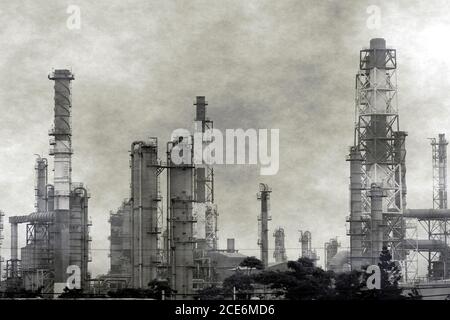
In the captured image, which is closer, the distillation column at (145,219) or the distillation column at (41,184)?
the distillation column at (145,219)

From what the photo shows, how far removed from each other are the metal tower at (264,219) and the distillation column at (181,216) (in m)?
18.4

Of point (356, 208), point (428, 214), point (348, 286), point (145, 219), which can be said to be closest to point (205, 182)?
point (356, 208)

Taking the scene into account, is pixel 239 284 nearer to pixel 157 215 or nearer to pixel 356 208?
pixel 157 215

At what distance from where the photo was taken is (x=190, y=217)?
65500 mm

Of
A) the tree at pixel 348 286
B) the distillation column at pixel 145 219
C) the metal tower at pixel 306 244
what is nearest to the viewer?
the tree at pixel 348 286

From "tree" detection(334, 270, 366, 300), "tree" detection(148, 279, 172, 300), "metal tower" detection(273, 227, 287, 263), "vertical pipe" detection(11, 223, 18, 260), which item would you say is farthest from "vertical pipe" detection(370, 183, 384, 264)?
"vertical pipe" detection(11, 223, 18, 260)

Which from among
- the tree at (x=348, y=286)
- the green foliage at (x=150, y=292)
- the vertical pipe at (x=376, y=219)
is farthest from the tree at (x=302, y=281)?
the vertical pipe at (x=376, y=219)

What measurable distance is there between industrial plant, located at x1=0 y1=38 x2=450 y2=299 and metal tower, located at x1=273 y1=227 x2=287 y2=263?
513 mm

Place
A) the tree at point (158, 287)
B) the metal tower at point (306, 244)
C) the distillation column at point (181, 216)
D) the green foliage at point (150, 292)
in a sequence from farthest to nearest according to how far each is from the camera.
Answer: the metal tower at point (306, 244), the distillation column at point (181, 216), the tree at point (158, 287), the green foliage at point (150, 292)

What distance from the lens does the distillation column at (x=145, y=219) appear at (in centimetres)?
6412

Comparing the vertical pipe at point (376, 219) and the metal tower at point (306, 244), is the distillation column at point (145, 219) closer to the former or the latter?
the vertical pipe at point (376, 219)

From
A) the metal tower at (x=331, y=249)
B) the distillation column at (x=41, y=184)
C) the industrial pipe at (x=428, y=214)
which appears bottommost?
the metal tower at (x=331, y=249)

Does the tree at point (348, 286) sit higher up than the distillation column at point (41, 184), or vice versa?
the distillation column at point (41, 184)

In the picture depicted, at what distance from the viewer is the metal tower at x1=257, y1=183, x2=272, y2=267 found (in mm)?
83500
